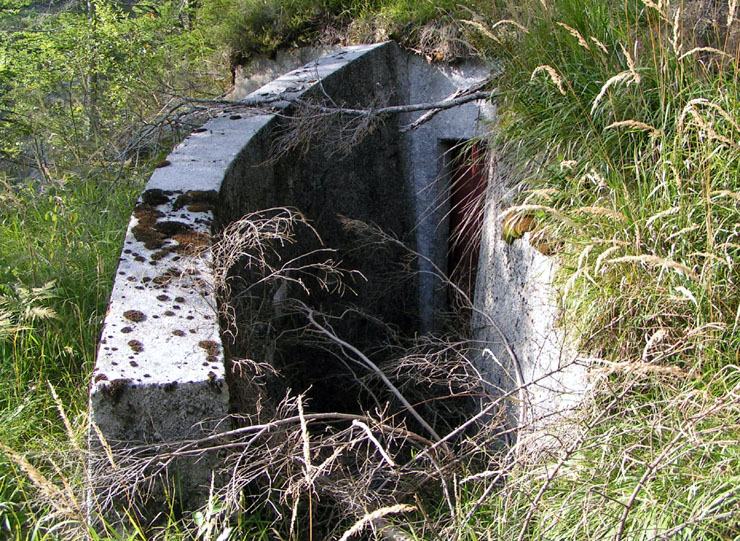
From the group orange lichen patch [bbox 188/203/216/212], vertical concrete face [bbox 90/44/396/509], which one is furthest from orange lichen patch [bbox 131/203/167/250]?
orange lichen patch [bbox 188/203/216/212]

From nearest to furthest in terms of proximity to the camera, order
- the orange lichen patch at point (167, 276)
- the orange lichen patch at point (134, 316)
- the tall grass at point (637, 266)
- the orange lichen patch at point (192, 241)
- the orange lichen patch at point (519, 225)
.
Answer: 1. the tall grass at point (637, 266)
2. the orange lichen patch at point (134, 316)
3. the orange lichen patch at point (167, 276)
4. the orange lichen patch at point (192, 241)
5. the orange lichen patch at point (519, 225)

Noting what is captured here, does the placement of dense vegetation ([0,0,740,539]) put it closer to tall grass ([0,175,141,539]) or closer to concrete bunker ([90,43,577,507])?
tall grass ([0,175,141,539])

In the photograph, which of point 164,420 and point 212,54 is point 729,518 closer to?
point 164,420

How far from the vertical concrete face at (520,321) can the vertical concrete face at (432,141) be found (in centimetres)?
106

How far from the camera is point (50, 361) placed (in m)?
3.17

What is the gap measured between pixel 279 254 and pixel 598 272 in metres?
1.93

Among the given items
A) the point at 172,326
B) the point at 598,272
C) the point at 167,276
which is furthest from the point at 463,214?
the point at 172,326

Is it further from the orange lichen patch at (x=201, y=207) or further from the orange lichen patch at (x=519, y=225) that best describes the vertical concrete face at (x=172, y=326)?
the orange lichen patch at (x=519, y=225)

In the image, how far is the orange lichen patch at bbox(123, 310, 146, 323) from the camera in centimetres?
241

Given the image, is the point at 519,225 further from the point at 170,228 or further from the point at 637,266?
the point at 170,228

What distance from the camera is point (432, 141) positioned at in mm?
5641

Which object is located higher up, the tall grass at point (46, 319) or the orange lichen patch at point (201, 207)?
the orange lichen patch at point (201, 207)

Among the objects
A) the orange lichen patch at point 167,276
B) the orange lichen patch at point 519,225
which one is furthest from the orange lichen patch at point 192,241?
the orange lichen patch at point 519,225

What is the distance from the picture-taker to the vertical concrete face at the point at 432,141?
5320 millimetres
